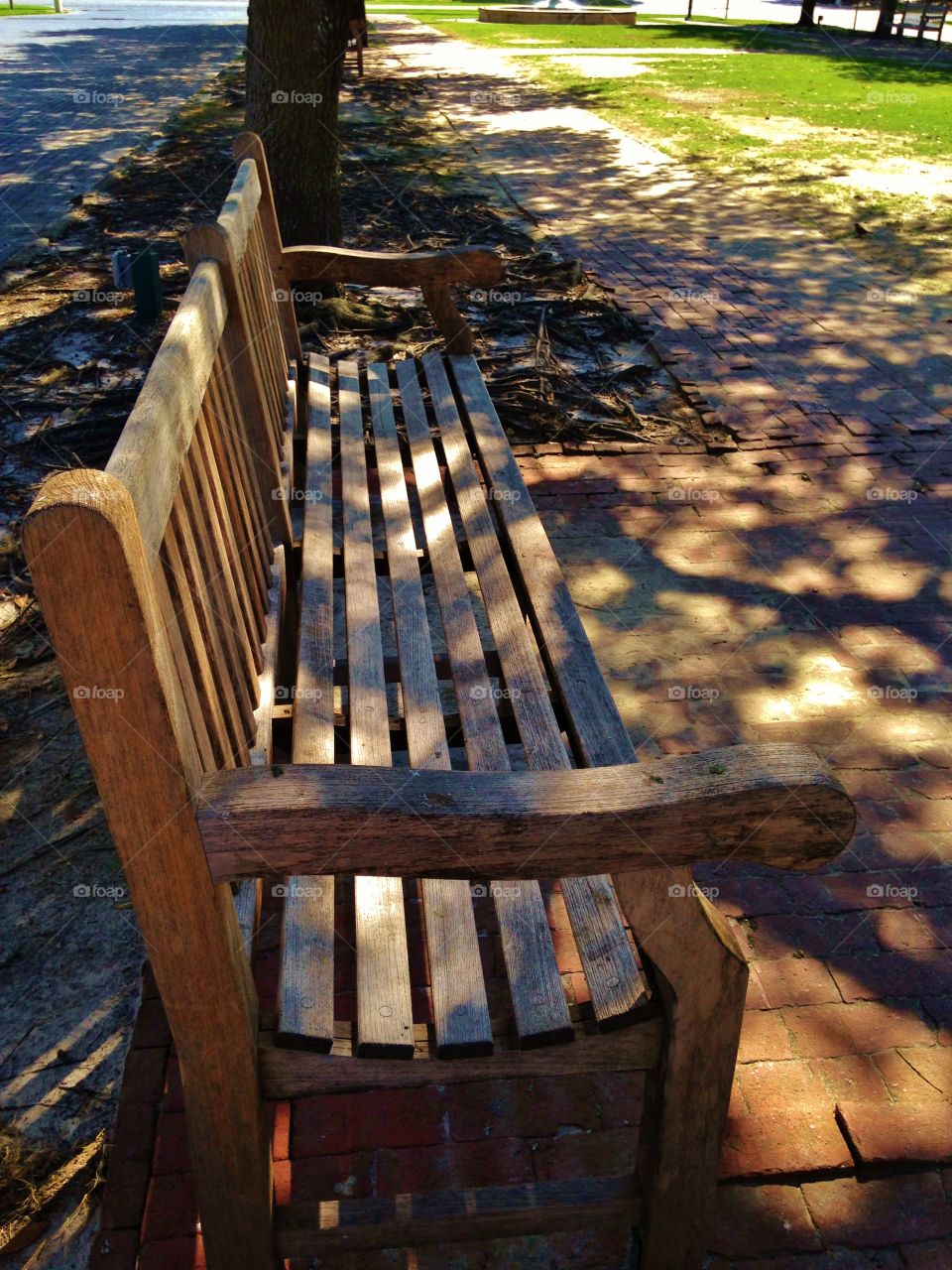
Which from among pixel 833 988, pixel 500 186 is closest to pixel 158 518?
pixel 833 988

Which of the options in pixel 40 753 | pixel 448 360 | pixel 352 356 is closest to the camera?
pixel 40 753

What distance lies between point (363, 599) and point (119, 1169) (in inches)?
51.3

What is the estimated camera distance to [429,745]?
2.21 metres

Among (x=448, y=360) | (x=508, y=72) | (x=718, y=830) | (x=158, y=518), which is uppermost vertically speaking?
(x=158, y=518)

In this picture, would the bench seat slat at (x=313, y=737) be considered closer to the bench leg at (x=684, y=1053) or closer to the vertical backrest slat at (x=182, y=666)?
the vertical backrest slat at (x=182, y=666)

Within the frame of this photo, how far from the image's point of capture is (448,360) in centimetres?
416

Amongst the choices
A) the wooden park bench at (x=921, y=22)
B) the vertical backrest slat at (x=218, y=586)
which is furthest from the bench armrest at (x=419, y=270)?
the wooden park bench at (x=921, y=22)

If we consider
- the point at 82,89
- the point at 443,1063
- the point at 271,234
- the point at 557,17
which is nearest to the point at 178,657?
the point at 443,1063

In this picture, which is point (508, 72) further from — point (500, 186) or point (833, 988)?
point (833, 988)

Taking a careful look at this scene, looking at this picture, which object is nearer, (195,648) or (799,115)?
(195,648)

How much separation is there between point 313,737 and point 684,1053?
36.4 inches

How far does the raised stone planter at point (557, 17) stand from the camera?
28094 millimetres

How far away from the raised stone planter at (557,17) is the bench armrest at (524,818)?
30.4 metres

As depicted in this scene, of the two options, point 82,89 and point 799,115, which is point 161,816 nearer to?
point 799,115
